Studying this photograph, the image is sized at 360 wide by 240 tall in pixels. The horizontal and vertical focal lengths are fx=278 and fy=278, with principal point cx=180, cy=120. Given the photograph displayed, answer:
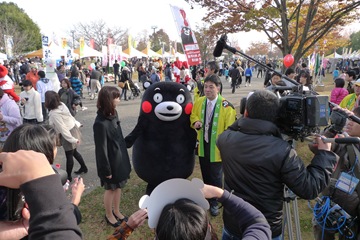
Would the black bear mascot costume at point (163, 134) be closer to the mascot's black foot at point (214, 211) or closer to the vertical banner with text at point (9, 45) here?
the mascot's black foot at point (214, 211)

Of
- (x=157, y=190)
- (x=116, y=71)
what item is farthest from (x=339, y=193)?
(x=116, y=71)

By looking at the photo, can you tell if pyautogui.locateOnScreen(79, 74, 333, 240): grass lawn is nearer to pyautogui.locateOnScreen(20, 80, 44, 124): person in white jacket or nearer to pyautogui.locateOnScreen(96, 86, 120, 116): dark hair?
pyautogui.locateOnScreen(96, 86, 120, 116): dark hair

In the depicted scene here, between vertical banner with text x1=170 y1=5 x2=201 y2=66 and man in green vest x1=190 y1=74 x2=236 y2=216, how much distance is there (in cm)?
251

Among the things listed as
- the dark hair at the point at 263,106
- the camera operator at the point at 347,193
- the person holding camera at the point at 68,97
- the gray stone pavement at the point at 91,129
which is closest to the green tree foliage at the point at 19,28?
the gray stone pavement at the point at 91,129

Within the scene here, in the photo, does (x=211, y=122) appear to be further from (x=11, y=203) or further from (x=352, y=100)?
(x=352, y=100)

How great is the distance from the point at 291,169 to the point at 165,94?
7.15ft

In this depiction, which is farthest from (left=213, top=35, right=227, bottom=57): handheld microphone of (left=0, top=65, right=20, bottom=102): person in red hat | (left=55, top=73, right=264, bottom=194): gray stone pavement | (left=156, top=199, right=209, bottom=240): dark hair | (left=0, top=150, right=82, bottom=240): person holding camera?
(left=0, top=65, right=20, bottom=102): person in red hat

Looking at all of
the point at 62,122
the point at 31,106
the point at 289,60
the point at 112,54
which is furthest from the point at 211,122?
the point at 112,54

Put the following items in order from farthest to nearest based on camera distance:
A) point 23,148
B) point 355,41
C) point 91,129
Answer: point 355,41 → point 91,129 → point 23,148

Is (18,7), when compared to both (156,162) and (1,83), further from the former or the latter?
(156,162)

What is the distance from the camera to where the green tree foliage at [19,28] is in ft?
103

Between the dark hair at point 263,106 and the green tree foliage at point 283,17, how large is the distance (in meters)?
6.09

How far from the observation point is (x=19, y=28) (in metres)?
36.1

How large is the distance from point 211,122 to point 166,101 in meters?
0.65
